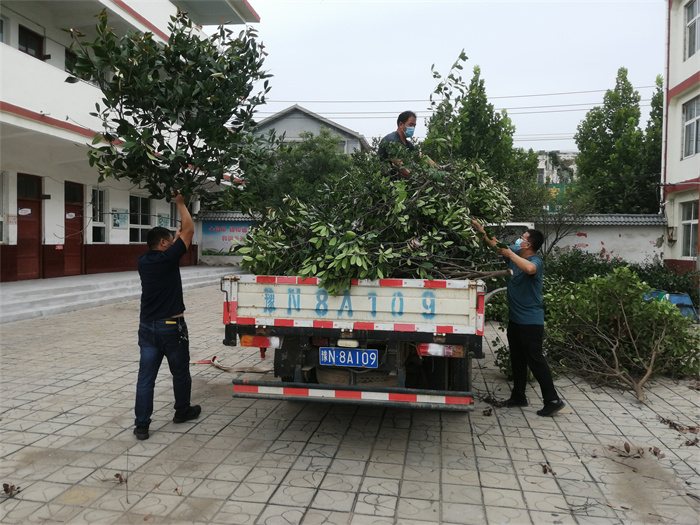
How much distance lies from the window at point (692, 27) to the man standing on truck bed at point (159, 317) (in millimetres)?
15267

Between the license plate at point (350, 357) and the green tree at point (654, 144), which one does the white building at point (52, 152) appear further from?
the green tree at point (654, 144)

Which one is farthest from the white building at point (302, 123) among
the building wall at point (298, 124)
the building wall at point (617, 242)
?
the building wall at point (617, 242)

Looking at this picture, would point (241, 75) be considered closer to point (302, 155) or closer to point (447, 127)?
point (447, 127)

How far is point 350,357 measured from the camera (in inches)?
149

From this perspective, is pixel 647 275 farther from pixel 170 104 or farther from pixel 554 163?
pixel 554 163

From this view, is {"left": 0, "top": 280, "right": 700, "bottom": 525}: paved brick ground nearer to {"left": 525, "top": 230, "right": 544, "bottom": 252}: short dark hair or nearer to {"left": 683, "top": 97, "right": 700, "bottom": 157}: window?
{"left": 525, "top": 230, "right": 544, "bottom": 252}: short dark hair

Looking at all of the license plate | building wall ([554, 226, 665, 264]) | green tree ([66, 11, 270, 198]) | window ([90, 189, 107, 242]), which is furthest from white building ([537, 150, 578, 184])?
the license plate

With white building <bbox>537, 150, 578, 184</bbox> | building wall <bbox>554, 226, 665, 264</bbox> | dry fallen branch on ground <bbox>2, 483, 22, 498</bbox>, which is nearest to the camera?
dry fallen branch on ground <bbox>2, 483, 22, 498</bbox>

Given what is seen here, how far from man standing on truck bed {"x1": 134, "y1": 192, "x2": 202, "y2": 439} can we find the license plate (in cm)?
133

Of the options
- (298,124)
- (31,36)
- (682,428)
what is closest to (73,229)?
(31,36)

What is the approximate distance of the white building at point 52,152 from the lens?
10.3m

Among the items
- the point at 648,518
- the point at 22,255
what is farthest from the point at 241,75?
the point at 22,255

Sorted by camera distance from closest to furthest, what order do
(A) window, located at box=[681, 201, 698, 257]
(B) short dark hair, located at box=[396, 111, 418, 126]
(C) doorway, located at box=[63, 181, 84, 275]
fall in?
1. (B) short dark hair, located at box=[396, 111, 418, 126]
2. (C) doorway, located at box=[63, 181, 84, 275]
3. (A) window, located at box=[681, 201, 698, 257]

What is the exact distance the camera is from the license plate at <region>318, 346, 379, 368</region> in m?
3.77
